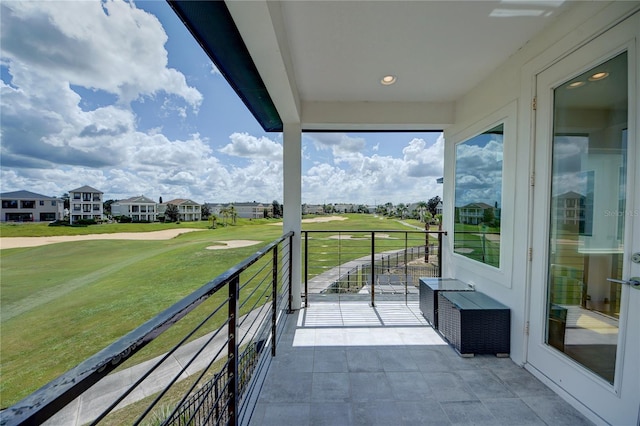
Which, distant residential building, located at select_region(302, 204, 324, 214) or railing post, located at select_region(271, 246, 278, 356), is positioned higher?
distant residential building, located at select_region(302, 204, 324, 214)

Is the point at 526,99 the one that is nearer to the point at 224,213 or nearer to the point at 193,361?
the point at 193,361

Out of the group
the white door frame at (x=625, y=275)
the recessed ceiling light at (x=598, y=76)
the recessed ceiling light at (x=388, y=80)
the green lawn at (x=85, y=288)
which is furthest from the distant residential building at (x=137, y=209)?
the recessed ceiling light at (x=598, y=76)

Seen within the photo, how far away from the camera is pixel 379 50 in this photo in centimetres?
205

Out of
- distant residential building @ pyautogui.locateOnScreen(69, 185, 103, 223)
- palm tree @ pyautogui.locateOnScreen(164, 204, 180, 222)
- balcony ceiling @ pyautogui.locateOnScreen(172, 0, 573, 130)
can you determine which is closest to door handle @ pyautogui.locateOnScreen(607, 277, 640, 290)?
balcony ceiling @ pyautogui.locateOnScreen(172, 0, 573, 130)

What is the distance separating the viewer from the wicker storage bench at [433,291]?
2.56 metres

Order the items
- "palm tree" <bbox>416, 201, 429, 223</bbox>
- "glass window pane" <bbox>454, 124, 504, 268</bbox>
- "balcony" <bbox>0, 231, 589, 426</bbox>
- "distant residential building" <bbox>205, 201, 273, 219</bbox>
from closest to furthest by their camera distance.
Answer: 1. "balcony" <bbox>0, 231, 589, 426</bbox>
2. "glass window pane" <bbox>454, 124, 504, 268</bbox>
3. "palm tree" <bbox>416, 201, 429, 223</bbox>
4. "distant residential building" <bbox>205, 201, 273, 219</bbox>

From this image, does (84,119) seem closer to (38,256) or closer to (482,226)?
(38,256)

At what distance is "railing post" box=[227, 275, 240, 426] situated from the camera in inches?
45.8

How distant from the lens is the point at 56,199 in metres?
9.60

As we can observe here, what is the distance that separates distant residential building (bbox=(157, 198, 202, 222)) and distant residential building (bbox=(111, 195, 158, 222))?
35 centimetres

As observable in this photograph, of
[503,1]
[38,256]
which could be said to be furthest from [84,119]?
[503,1]

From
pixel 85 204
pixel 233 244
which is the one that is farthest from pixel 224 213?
pixel 233 244

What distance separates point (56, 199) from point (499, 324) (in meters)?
13.5

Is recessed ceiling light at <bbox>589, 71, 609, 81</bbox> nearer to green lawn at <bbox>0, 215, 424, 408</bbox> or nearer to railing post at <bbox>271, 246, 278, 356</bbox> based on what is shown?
railing post at <bbox>271, 246, 278, 356</bbox>
